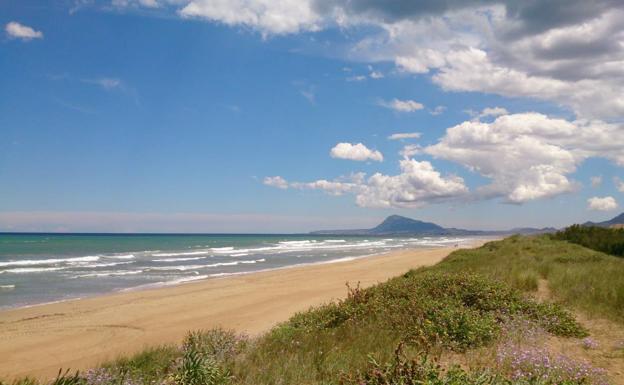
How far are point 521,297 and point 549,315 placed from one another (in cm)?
99

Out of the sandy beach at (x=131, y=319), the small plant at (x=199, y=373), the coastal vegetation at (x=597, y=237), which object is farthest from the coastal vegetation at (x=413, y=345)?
the coastal vegetation at (x=597, y=237)

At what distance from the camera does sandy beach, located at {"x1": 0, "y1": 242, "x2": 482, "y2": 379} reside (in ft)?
34.3

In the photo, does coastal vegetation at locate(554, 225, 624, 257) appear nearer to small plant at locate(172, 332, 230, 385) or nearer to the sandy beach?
the sandy beach

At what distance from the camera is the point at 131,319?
14.3 m

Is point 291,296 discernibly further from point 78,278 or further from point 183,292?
point 78,278

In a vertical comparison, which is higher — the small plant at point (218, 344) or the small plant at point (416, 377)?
the small plant at point (416, 377)

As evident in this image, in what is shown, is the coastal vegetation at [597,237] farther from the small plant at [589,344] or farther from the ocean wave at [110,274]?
the ocean wave at [110,274]

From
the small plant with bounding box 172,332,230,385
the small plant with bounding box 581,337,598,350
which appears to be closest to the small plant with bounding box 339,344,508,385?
the small plant with bounding box 172,332,230,385

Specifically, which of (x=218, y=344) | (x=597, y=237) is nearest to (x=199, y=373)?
(x=218, y=344)

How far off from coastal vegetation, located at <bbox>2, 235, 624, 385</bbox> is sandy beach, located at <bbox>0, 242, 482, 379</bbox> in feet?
8.52

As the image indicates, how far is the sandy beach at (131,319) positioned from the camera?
34.3 feet

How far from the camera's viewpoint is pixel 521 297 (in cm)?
886

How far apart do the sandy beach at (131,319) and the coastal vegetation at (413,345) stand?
260cm

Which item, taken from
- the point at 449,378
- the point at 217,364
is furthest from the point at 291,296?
the point at 449,378
